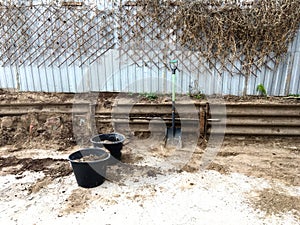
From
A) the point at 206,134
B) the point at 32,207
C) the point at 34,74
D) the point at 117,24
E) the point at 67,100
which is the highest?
the point at 117,24

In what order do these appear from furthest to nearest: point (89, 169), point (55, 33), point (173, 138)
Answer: point (55, 33)
point (173, 138)
point (89, 169)

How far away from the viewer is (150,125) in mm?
3334

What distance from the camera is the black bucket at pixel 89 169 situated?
6.79 ft

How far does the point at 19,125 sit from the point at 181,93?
262 centimetres

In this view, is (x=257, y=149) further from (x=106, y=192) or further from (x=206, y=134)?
(x=106, y=192)

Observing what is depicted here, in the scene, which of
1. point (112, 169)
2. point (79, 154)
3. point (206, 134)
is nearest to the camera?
point (79, 154)

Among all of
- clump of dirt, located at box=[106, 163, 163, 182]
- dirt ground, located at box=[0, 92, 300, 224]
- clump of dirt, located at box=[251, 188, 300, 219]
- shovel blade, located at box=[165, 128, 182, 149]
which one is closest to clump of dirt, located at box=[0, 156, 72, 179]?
dirt ground, located at box=[0, 92, 300, 224]

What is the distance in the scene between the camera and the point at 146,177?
238 cm

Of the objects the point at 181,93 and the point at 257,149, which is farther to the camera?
the point at 181,93

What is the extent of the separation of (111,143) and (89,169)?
1.75ft

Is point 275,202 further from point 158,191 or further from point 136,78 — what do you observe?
point 136,78

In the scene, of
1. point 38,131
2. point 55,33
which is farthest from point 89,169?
point 55,33

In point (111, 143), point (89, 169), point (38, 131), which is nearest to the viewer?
point (89, 169)

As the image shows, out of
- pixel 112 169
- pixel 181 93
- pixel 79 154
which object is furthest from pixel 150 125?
pixel 79 154
